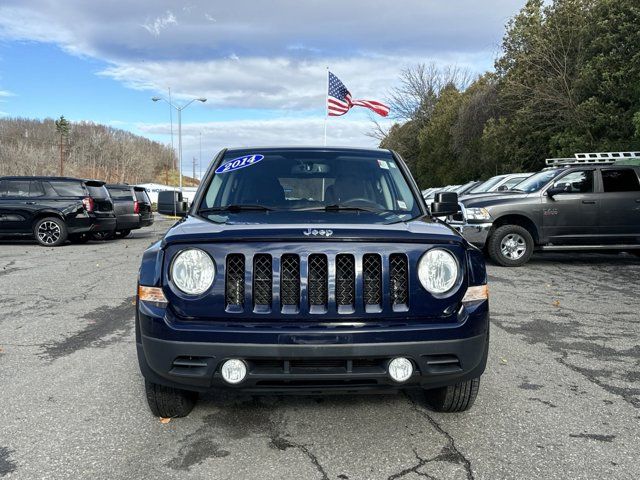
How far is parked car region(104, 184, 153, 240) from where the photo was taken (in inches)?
616

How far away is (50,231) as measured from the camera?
1392 centimetres

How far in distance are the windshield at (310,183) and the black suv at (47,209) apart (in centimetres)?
1082

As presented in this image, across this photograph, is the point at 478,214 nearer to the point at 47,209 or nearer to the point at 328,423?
the point at 328,423

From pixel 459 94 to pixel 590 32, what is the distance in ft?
81.8

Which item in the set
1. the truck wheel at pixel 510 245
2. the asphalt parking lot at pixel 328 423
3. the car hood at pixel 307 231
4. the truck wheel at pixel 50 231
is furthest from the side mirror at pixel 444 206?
the truck wheel at pixel 50 231

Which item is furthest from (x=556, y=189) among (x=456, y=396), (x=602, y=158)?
(x=456, y=396)

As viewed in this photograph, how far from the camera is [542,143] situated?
98.1ft

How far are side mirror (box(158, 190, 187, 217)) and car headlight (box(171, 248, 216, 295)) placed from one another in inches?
54.6

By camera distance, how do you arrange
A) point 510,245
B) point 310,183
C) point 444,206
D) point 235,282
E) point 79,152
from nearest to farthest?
point 235,282 < point 310,183 < point 444,206 < point 510,245 < point 79,152

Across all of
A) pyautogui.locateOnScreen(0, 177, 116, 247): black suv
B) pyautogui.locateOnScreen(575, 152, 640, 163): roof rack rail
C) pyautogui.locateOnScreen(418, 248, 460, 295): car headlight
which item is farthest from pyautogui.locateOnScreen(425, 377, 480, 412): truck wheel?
pyautogui.locateOnScreen(0, 177, 116, 247): black suv

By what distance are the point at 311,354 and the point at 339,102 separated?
22715mm

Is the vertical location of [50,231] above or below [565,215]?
below

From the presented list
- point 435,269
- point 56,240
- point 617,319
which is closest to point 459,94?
point 56,240

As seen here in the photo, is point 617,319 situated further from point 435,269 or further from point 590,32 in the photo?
point 590,32
